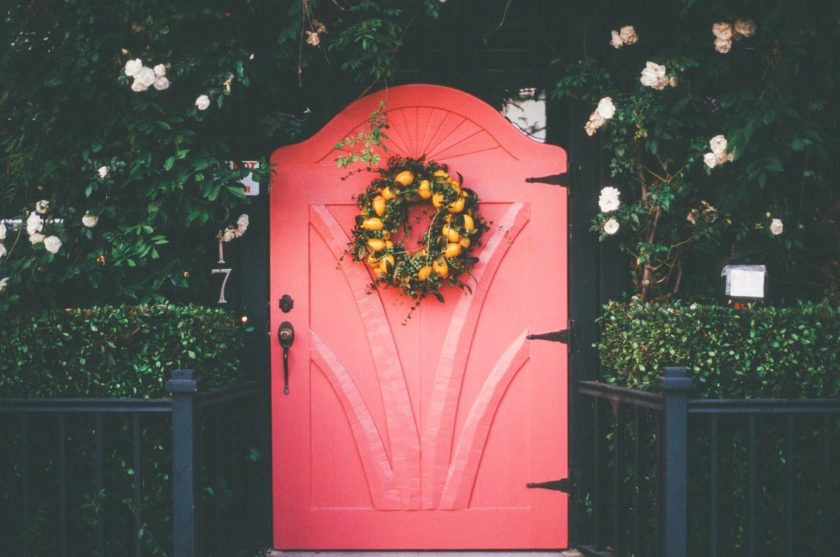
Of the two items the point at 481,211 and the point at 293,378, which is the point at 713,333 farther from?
the point at 293,378

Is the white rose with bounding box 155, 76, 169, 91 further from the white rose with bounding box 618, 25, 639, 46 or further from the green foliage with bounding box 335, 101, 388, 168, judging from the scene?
the white rose with bounding box 618, 25, 639, 46

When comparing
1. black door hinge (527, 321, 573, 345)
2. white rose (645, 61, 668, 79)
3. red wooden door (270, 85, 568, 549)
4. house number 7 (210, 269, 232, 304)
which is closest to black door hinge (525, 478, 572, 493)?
red wooden door (270, 85, 568, 549)

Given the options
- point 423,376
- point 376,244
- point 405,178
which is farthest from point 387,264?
point 423,376

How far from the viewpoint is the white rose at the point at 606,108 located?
3.66 m

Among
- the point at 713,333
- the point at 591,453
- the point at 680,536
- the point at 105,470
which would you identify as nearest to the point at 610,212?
the point at 713,333

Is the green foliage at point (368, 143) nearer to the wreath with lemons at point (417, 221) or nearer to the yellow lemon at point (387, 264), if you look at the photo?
the wreath with lemons at point (417, 221)

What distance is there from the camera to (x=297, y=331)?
13.0 ft

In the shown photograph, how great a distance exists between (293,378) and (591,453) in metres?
1.69

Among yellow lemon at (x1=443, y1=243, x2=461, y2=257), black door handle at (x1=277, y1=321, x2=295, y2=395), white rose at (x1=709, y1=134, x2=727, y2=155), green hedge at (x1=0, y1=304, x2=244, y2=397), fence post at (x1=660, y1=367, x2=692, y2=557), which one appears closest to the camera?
fence post at (x1=660, y1=367, x2=692, y2=557)

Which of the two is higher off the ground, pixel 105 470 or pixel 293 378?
pixel 293 378

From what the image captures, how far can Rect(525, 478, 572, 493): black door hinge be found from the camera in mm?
3926

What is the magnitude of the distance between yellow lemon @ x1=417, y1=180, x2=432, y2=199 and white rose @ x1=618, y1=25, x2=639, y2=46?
126 cm

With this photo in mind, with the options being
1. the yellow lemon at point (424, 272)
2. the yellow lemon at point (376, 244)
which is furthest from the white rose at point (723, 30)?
the yellow lemon at point (376, 244)

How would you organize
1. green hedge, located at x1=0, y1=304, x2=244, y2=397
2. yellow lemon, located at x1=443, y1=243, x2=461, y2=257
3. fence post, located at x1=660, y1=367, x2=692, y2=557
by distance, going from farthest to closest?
yellow lemon, located at x1=443, y1=243, x2=461, y2=257 < green hedge, located at x1=0, y1=304, x2=244, y2=397 < fence post, located at x1=660, y1=367, x2=692, y2=557
